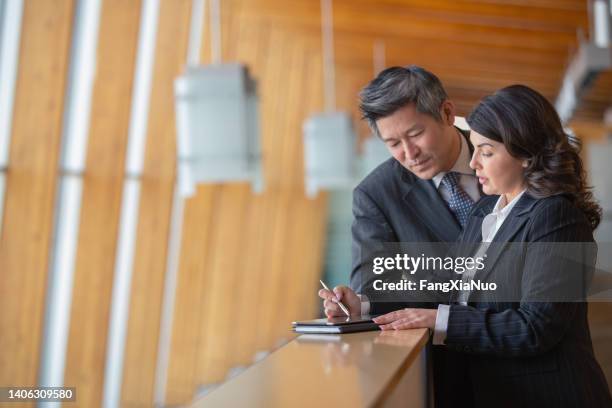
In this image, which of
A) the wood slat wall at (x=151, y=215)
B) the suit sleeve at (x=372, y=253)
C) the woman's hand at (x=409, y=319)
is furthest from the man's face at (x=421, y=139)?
the wood slat wall at (x=151, y=215)

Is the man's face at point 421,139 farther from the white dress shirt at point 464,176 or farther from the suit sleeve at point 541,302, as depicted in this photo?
the suit sleeve at point 541,302

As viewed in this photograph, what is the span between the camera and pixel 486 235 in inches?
94.7

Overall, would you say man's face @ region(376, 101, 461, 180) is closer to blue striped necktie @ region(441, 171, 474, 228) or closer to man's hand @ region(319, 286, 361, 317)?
blue striped necktie @ region(441, 171, 474, 228)

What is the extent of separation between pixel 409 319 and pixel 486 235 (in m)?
0.33

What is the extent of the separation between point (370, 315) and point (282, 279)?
10.4m

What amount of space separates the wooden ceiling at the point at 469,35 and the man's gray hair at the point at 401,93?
4.57 m

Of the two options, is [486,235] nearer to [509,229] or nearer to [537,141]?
[509,229]

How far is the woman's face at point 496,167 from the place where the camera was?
225cm

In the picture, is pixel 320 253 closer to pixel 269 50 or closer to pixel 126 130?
pixel 269 50

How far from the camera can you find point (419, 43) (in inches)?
420

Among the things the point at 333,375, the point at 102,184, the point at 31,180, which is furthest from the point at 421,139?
the point at 102,184

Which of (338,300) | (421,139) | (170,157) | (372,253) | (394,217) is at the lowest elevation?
(338,300)

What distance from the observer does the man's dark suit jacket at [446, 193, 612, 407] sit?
213 centimetres

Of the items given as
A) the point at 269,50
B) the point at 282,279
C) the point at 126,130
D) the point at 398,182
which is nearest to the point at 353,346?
the point at 398,182
